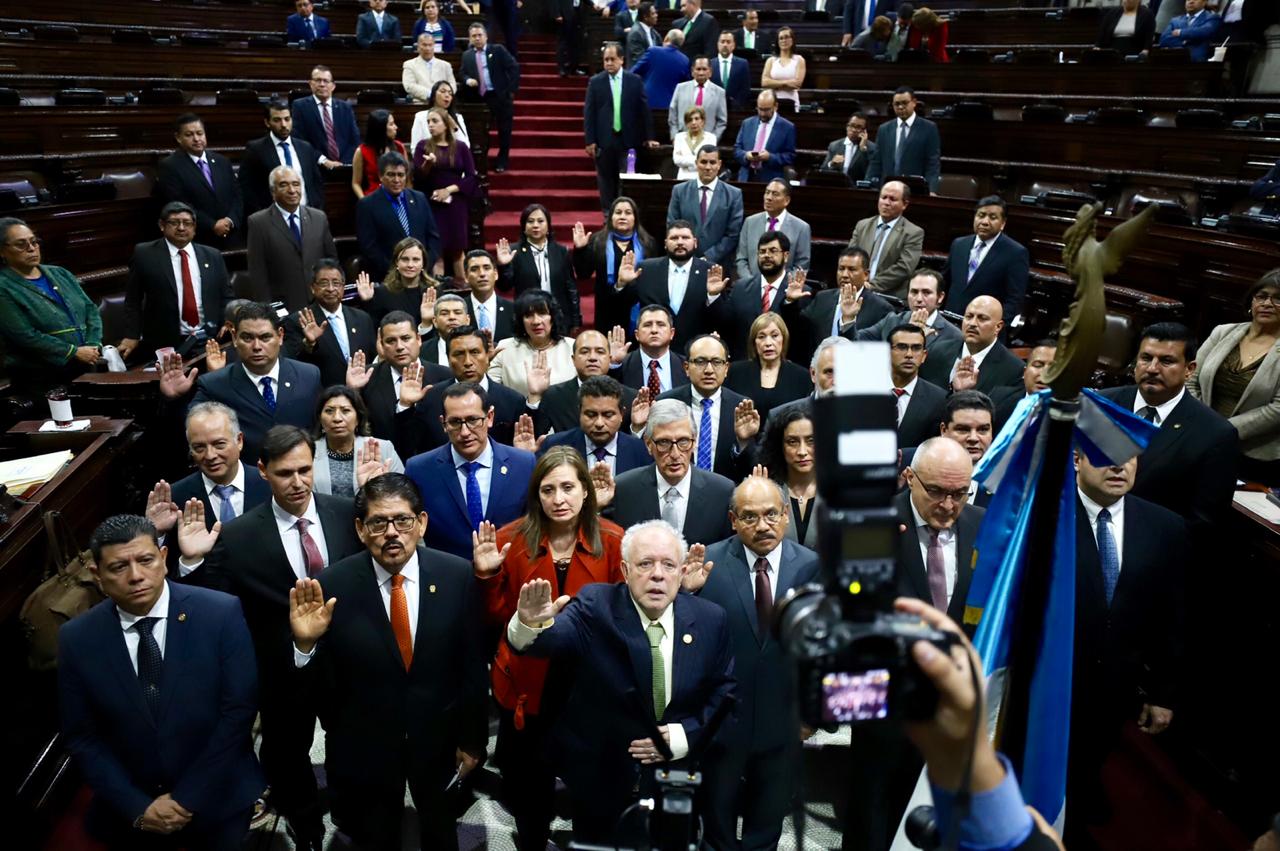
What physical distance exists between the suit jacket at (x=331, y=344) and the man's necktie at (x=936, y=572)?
2925mm

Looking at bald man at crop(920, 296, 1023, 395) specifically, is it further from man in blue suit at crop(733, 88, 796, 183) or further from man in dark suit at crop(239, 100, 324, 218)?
man in dark suit at crop(239, 100, 324, 218)

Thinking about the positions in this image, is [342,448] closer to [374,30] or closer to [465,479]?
[465,479]

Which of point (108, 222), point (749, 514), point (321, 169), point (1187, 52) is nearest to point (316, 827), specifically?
point (749, 514)

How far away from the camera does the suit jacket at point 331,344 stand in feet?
15.7

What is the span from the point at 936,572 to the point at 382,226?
14.4ft

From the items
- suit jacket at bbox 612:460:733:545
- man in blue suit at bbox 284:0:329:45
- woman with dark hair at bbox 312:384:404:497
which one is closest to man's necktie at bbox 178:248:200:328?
woman with dark hair at bbox 312:384:404:497

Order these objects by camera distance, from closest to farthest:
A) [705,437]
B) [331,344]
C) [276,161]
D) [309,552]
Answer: [309,552] → [705,437] → [331,344] → [276,161]

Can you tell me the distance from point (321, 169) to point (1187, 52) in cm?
705

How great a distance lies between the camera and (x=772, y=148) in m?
7.54

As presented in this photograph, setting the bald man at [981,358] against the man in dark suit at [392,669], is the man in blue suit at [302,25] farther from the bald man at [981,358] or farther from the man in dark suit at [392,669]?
the man in dark suit at [392,669]

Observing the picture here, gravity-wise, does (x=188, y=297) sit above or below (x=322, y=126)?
below

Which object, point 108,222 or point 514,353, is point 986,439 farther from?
point 108,222

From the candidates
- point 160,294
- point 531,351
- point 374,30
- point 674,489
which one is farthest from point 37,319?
point 374,30

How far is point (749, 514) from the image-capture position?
2910 mm
